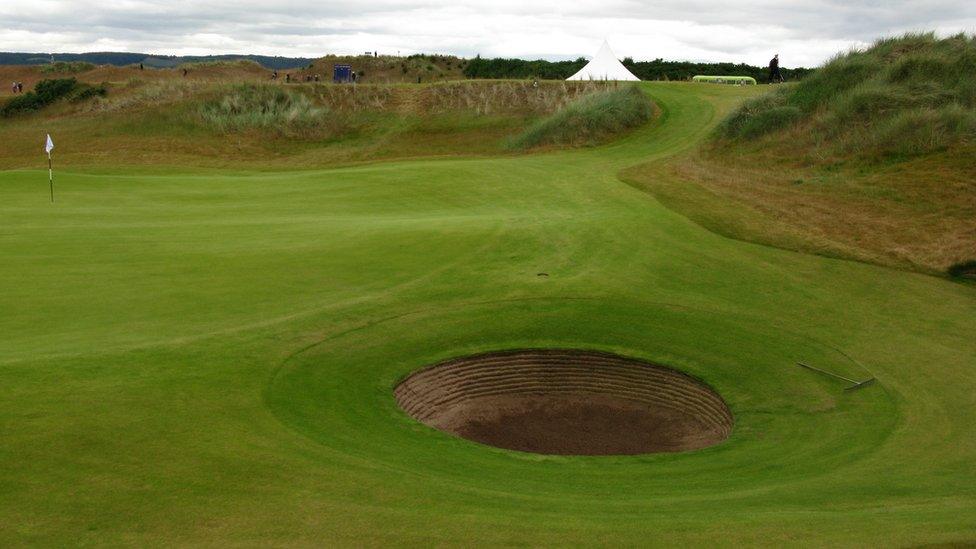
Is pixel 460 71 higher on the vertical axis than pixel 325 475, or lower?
higher

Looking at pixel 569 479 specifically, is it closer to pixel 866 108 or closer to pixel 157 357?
→ pixel 157 357

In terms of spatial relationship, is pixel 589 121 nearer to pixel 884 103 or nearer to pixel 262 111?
pixel 884 103

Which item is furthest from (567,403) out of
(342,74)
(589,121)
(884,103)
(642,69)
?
(642,69)

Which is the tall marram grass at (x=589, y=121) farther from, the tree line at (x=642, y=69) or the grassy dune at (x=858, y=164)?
the tree line at (x=642, y=69)

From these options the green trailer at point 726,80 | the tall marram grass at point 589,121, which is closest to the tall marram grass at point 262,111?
the tall marram grass at point 589,121

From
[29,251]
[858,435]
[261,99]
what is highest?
[261,99]

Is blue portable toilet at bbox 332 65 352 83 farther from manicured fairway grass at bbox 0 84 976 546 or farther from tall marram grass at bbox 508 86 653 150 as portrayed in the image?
manicured fairway grass at bbox 0 84 976 546

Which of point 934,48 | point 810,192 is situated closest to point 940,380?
point 810,192
